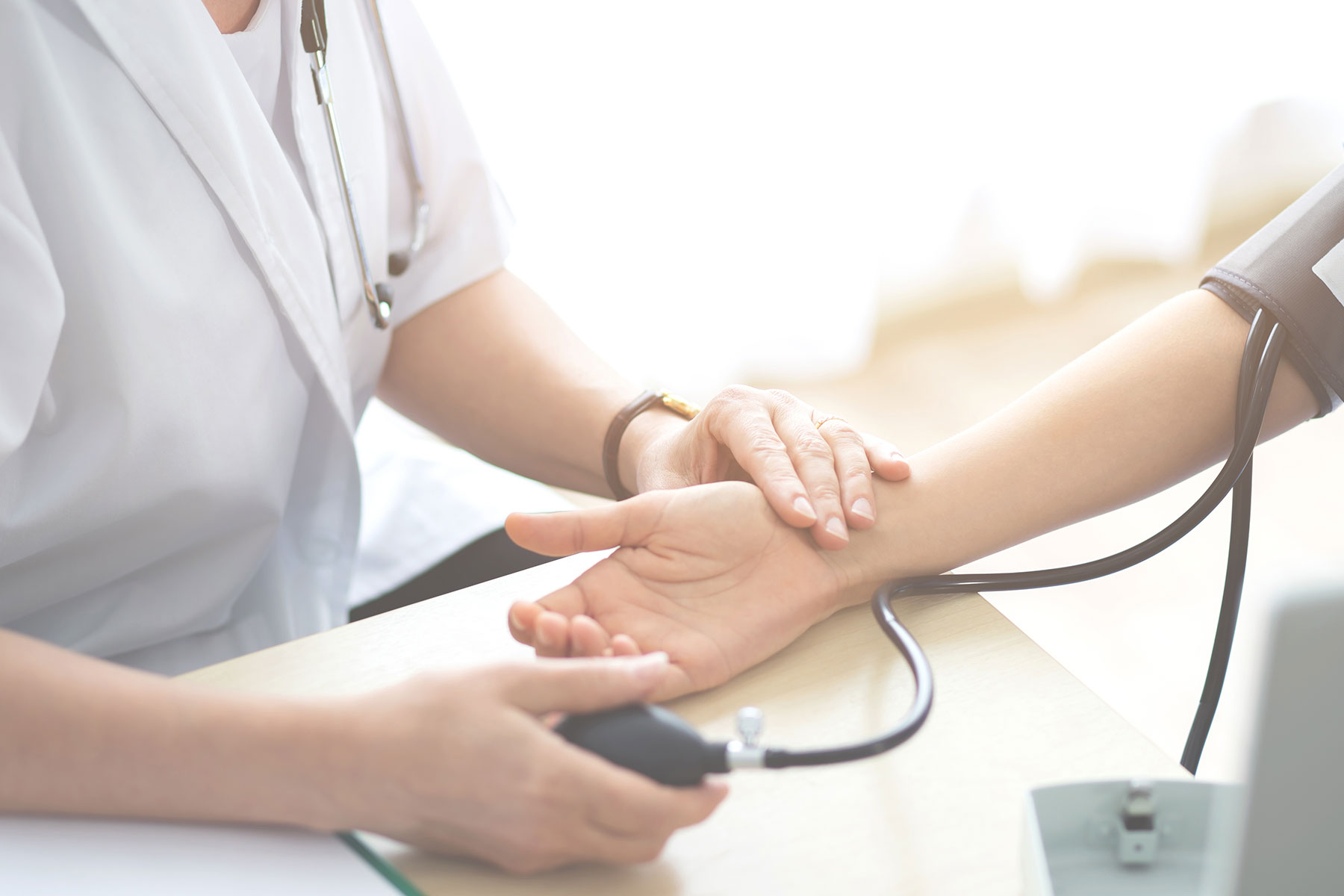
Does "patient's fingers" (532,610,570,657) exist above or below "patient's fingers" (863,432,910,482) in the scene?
below

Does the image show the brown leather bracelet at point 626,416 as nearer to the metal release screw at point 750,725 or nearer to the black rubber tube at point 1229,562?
the black rubber tube at point 1229,562

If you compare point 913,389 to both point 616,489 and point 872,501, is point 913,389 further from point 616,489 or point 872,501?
point 872,501

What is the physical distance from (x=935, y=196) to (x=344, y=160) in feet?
5.69

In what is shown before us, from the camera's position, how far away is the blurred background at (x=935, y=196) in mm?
1860

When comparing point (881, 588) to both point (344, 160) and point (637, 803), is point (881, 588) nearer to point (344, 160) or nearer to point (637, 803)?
point (637, 803)

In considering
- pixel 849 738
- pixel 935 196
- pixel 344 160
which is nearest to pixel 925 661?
pixel 849 738

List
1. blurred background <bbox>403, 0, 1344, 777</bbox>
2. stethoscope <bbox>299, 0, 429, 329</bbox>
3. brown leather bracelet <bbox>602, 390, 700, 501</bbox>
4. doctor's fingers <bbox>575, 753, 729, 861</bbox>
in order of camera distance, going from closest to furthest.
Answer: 1. doctor's fingers <bbox>575, 753, 729, 861</bbox>
2. stethoscope <bbox>299, 0, 429, 329</bbox>
3. brown leather bracelet <bbox>602, 390, 700, 501</bbox>
4. blurred background <bbox>403, 0, 1344, 777</bbox>

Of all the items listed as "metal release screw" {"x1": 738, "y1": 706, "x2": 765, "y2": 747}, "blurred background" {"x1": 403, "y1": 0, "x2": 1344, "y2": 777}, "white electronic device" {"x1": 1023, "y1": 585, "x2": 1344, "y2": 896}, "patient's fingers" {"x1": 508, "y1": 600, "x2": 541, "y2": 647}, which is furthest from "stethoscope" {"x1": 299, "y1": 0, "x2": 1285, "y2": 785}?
"blurred background" {"x1": 403, "y1": 0, "x2": 1344, "y2": 777}

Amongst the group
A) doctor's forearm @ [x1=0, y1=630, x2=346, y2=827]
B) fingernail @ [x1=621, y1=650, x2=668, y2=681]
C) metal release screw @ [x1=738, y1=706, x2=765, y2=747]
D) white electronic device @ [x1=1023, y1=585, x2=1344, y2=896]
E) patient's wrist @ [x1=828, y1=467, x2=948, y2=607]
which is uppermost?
white electronic device @ [x1=1023, y1=585, x2=1344, y2=896]

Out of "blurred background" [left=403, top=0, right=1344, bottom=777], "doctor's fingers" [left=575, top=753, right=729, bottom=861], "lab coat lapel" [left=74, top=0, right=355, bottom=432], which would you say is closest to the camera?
"doctor's fingers" [left=575, top=753, right=729, bottom=861]

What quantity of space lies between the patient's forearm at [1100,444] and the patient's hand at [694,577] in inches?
3.6

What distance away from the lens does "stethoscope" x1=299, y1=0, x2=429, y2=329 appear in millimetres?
871

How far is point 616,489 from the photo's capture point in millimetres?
1050

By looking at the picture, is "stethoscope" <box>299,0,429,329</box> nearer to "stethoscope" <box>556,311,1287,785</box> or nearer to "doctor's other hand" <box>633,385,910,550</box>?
"doctor's other hand" <box>633,385,910,550</box>
